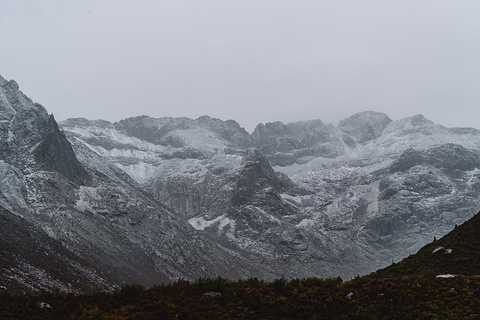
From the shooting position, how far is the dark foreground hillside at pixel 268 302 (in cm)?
2386

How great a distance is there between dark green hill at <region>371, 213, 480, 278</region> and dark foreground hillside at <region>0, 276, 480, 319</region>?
818cm

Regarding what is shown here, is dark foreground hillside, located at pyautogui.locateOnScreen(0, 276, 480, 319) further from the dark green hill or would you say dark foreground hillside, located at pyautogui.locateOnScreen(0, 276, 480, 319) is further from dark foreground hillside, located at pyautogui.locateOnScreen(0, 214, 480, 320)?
the dark green hill

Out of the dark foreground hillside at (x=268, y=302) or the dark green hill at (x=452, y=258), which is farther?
the dark green hill at (x=452, y=258)

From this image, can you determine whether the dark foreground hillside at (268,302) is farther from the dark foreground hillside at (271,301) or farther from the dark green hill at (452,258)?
the dark green hill at (452,258)

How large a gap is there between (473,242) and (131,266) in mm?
169522

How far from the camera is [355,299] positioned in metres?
25.9

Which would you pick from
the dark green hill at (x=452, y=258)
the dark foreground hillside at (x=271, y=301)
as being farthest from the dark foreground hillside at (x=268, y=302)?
the dark green hill at (x=452, y=258)

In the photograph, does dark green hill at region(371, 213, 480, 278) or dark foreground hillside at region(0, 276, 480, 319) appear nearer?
dark foreground hillside at region(0, 276, 480, 319)

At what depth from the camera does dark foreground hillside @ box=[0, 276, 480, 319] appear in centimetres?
2386

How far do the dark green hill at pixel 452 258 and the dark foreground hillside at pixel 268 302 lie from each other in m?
8.18

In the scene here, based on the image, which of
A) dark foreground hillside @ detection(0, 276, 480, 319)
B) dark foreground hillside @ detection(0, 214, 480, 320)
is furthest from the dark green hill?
dark foreground hillside @ detection(0, 276, 480, 319)

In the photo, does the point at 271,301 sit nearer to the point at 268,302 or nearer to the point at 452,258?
the point at 268,302

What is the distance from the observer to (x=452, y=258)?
128ft

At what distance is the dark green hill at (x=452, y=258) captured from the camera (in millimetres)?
36500
